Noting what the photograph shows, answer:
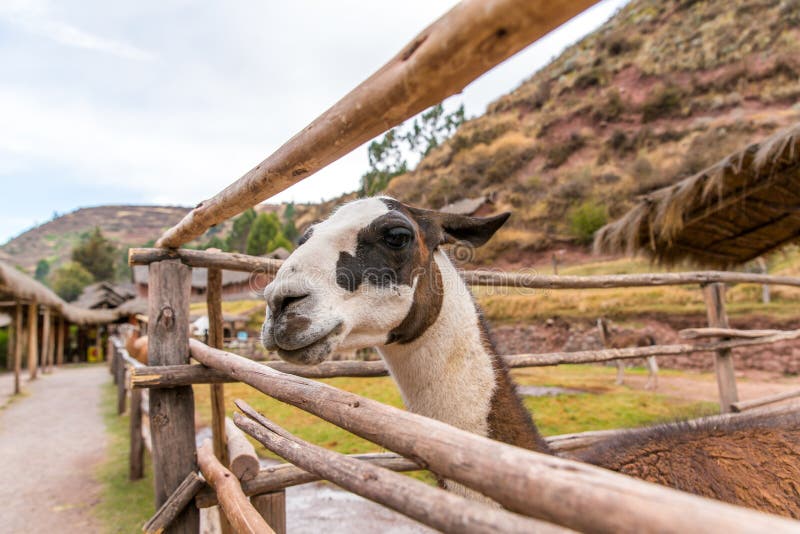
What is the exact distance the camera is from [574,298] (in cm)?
1467

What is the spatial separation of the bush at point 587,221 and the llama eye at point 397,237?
28787mm

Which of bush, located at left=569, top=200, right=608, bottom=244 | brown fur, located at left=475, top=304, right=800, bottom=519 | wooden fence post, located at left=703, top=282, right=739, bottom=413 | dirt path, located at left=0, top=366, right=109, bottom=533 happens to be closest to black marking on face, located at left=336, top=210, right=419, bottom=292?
brown fur, located at left=475, top=304, right=800, bottom=519

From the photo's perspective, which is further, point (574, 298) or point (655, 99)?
point (655, 99)

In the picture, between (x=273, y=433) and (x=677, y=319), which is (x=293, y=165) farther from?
(x=677, y=319)

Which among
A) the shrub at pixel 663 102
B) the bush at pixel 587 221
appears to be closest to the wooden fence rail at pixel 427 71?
the bush at pixel 587 221

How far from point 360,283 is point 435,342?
45 cm

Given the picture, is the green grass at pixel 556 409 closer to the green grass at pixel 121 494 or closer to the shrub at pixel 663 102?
the green grass at pixel 121 494

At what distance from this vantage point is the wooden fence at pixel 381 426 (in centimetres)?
53

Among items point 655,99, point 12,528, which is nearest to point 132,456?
point 12,528

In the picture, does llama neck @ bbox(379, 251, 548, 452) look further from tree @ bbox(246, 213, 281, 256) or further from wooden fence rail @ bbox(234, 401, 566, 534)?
tree @ bbox(246, 213, 281, 256)

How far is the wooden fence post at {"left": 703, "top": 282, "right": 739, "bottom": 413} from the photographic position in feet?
13.0

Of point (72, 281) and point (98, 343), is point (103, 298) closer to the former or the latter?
point (98, 343)


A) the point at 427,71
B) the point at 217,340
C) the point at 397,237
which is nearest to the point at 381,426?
the point at 427,71

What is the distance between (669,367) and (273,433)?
12.2 metres
